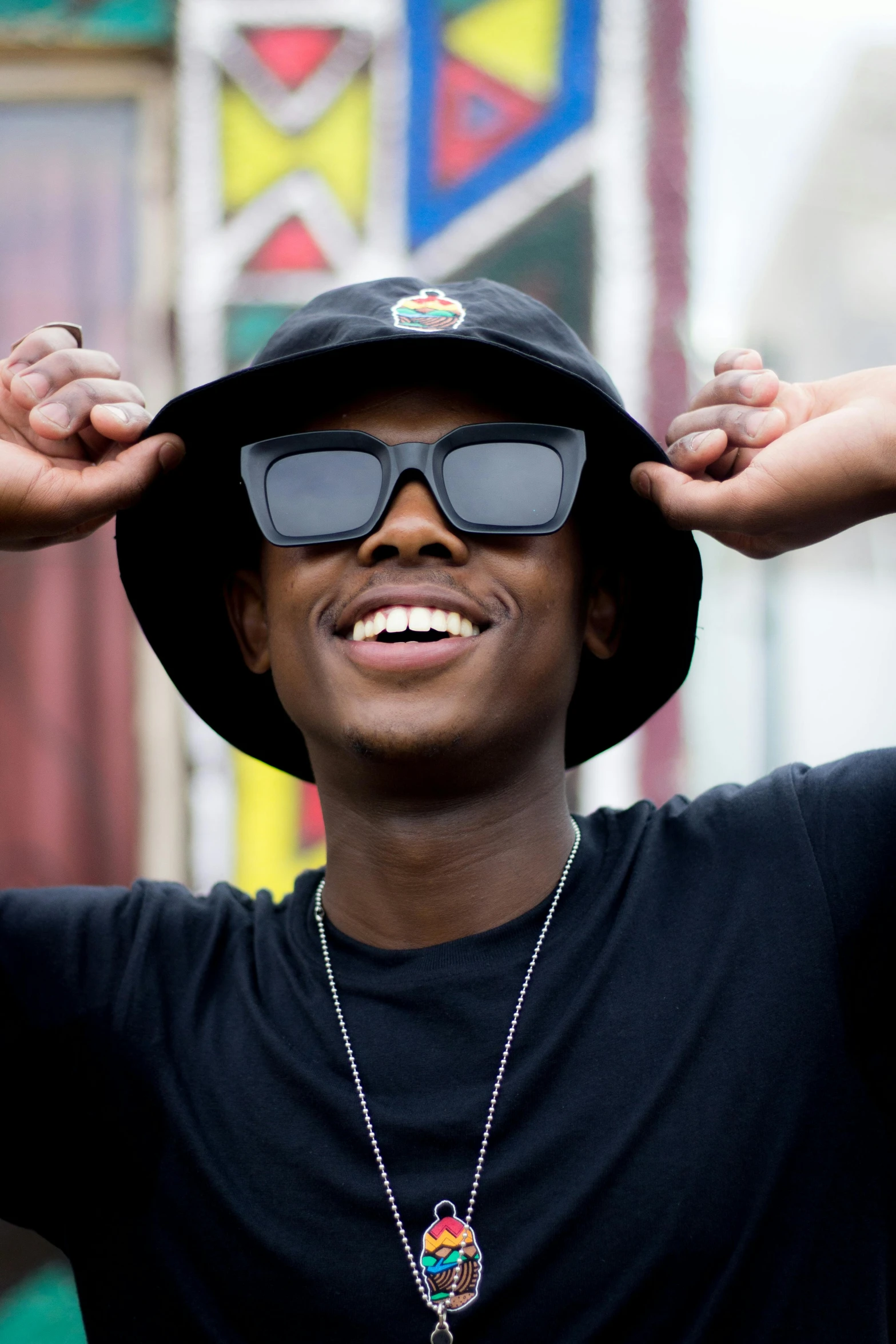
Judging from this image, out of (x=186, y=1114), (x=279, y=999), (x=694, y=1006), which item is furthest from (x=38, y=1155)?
(x=694, y=1006)

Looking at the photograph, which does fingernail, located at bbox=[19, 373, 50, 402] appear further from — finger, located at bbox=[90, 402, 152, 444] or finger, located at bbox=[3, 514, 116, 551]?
finger, located at bbox=[3, 514, 116, 551]

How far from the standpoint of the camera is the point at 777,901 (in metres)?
1.87

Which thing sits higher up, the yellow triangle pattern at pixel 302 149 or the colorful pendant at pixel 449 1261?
the yellow triangle pattern at pixel 302 149

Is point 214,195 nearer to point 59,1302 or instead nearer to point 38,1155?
point 38,1155

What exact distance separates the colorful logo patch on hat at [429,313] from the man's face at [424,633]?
0.37 feet

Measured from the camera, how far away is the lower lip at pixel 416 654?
1965 millimetres

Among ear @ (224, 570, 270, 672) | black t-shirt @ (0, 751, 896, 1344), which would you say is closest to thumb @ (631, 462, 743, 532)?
black t-shirt @ (0, 751, 896, 1344)

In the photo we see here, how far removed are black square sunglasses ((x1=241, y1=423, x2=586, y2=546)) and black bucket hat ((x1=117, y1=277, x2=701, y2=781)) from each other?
0.40ft

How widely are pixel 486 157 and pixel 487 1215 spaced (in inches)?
134

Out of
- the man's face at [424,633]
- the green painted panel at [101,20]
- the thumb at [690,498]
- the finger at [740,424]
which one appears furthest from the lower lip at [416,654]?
the green painted panel at [101,20]

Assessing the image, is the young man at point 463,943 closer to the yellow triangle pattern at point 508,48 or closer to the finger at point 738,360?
the finger at point 738,360

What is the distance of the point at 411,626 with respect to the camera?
1967mm

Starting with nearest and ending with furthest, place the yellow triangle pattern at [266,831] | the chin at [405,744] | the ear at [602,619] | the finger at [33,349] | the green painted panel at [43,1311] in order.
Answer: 1. the chin at [405,744]
2. the finger at [33,349]
3. the ear at [602,619]
4. the green painted panel at [43,1311]
5. the yellow triangle pattern at [266,831]

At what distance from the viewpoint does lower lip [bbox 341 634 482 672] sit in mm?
1965
